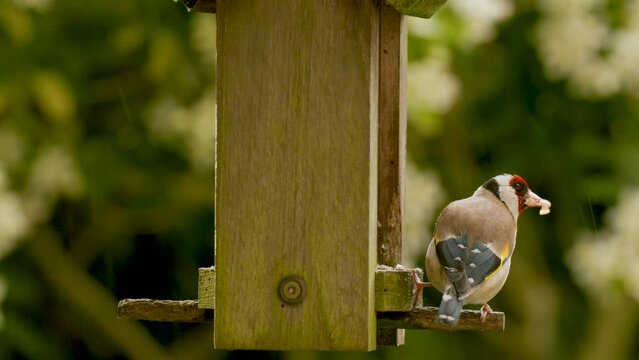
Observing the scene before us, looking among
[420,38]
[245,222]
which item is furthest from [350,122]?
[420,38]

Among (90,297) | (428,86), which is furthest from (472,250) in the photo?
(90,297)

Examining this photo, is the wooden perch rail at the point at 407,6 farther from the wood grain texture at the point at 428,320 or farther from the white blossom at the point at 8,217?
the white blossom at the point at 8,217

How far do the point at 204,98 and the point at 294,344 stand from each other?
9.51 ft

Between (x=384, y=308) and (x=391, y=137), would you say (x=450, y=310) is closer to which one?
(x=384, y=308)

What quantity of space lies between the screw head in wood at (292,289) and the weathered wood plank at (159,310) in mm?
248

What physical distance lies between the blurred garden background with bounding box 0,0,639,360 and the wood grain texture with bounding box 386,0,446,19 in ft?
4.10

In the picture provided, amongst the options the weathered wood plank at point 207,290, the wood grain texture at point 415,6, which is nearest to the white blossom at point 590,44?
the wood grain texture at point 415,6

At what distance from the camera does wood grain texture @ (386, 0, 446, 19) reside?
370 centimetres

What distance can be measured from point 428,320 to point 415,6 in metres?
0.81

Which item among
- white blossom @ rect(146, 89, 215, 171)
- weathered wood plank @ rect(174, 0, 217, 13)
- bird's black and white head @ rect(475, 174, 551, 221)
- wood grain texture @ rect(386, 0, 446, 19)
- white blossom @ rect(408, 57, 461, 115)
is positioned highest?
weathered wood plank @ rect(174, 0, 217, 13)

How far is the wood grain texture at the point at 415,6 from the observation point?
3.70m

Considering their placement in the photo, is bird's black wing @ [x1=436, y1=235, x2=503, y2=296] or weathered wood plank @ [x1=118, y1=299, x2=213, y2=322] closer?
weathered wood plank @ [x1=118, y1=299, x2=213, y2=322]

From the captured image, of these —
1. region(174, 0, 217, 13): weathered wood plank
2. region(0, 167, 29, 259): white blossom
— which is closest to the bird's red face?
region(174, 0, 217, 13): weathered wood plank

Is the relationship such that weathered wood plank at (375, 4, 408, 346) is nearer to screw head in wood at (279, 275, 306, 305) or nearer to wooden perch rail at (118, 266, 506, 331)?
wooden perch rail at (118, 266, 506, 331)
